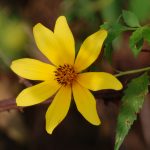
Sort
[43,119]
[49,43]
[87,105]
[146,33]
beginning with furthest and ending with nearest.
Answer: [43,119] < [49,43] < [87,105] < [146,33]

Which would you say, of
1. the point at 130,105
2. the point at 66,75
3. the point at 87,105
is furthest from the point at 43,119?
the point at 130,105

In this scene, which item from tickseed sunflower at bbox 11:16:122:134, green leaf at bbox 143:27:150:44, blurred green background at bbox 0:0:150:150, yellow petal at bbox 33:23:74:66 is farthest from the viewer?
blurred green background at bbox 0:0:150:150

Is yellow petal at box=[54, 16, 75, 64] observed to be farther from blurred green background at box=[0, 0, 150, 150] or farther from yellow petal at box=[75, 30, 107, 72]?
blurred green background at box=[0, 0, 150, 150]

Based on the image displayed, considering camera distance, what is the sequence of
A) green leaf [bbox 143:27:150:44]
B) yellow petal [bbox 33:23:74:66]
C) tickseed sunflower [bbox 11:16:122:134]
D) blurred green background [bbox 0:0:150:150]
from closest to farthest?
green leaf [bbox 143:27:150:44]
tickseed sunflower [bbox 11:16:122:134]
yellow petal [bbox 33:23:74:66]
blurred green background [bbox 0:0:150:150]

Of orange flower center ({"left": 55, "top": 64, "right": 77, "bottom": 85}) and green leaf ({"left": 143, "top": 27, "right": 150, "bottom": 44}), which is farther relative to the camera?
orange flower center ({"left": 55, "top": 64, "right": 77, "bottom": 85})

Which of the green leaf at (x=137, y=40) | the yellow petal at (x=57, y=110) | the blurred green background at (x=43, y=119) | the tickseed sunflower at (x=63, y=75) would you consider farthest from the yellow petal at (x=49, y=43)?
the blurred green background at (x=43, y=119)

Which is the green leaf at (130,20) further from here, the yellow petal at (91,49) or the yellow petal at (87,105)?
the yellow petal at (87,105)

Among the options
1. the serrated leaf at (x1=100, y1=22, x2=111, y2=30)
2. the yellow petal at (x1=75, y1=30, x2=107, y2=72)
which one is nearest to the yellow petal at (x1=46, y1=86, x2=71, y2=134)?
the yellow petal at (x1=75, y1=30, x2=107, y2=72)

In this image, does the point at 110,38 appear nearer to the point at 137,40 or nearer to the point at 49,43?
the point at 137,40

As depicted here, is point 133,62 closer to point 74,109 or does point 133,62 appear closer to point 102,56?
point 74,109
